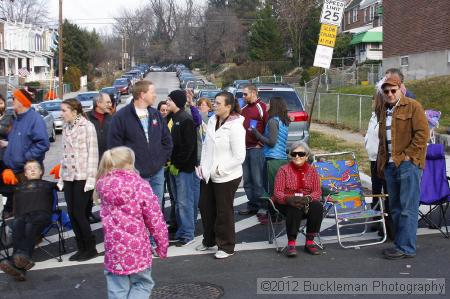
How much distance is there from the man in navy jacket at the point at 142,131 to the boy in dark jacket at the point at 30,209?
97 cm

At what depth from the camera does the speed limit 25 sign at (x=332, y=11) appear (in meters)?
12.5

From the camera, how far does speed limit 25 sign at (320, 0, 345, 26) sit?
12.5 m

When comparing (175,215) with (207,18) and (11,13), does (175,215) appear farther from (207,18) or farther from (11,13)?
(11,13)

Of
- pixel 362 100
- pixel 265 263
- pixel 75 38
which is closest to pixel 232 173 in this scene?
pixel 265 263

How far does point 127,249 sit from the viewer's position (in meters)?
4.34

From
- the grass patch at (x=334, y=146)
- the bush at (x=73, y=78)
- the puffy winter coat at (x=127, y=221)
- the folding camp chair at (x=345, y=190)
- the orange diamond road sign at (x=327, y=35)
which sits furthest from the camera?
the bush at (x=73, y=78)

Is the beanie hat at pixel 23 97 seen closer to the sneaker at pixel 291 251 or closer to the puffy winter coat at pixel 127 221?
the puffy winter coat at pixel 127 221

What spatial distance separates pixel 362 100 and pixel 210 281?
14144mm

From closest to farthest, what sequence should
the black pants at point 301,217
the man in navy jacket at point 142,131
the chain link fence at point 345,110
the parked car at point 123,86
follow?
1. the man in navy jacket at point 142,131
2. the black pants at point 301,217
3. the chain link fence at point 345,110
4. the parked car at point 123,86

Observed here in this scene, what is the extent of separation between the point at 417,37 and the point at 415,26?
2.52 feet

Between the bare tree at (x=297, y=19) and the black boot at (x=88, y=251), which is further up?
the bare tree at (x=297, y=19)

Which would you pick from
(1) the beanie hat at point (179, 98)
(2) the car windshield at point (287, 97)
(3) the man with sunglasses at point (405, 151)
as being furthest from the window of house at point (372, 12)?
(3) the man with sunglasses at point (405, 151)

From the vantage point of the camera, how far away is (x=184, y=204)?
7336mm

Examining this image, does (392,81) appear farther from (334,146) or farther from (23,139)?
(334,146)
